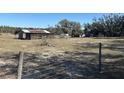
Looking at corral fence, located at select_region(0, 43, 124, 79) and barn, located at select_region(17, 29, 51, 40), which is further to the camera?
corral fence, located at select_region(0, 43, 124, 79)

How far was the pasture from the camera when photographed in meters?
5.39

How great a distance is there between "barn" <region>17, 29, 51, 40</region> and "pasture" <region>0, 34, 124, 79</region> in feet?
0.16

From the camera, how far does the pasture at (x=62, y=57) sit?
5.39 meters

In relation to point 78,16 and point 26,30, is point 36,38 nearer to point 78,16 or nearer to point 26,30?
point 26,30

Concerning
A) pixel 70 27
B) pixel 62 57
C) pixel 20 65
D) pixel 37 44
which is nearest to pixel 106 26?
pixel 70 27

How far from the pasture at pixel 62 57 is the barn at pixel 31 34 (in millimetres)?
50

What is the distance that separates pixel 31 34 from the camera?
532 centimetres

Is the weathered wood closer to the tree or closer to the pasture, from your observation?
the pasture

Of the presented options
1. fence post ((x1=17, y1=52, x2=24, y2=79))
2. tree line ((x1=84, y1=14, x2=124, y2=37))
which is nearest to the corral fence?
fence post ((x1=17, y1=52, x2=24, y2=79))

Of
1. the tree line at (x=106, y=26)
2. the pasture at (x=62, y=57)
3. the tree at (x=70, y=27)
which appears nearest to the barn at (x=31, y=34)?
the pasture at (x=62, y=57)

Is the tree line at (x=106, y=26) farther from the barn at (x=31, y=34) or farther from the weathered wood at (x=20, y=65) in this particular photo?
the weathered wood at (x=20, y=65)

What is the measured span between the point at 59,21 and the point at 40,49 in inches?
13.7

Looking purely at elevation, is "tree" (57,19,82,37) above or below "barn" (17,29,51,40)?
above
